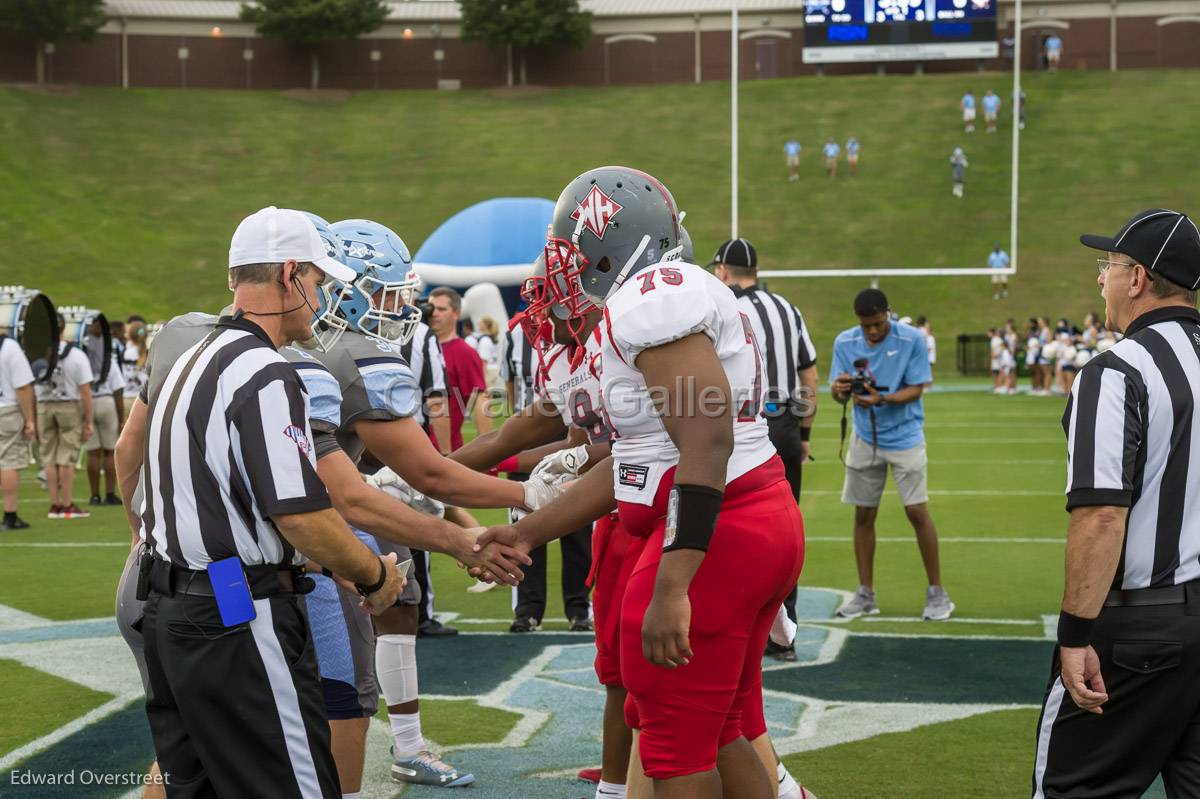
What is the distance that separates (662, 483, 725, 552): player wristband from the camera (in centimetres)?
278

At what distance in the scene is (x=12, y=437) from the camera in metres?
10.7

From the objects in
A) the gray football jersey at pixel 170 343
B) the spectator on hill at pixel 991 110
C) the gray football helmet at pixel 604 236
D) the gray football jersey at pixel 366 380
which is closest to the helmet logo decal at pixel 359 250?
the gray football jersey at pixel 366 380

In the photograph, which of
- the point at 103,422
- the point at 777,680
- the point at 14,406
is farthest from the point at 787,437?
the point at 103,422

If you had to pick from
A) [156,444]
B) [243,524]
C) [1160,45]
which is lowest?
[243,524]

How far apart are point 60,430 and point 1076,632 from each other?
1073 centimetres

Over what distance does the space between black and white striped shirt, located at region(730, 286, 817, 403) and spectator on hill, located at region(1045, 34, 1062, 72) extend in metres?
46.2

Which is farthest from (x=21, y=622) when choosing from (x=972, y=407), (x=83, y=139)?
(x=83, y=139)

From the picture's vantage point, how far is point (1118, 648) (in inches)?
122

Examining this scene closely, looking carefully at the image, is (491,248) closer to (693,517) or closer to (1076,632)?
(1076,632)

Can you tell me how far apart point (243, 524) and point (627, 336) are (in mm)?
998

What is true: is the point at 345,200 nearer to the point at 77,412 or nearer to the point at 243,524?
the point at 77,412

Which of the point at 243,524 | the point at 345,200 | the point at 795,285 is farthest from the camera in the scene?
the point at 345,200

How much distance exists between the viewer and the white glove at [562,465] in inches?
158

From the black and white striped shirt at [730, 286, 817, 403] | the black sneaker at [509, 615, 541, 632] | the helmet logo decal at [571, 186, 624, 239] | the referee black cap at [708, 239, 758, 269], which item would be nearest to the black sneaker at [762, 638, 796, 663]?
the black and white striped shirt at [730, 286, 817, 403]
